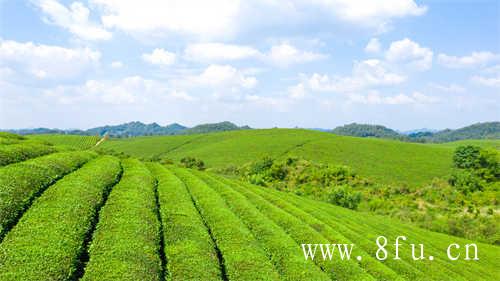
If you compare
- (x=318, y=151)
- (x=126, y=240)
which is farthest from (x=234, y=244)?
(x=318, y=151)

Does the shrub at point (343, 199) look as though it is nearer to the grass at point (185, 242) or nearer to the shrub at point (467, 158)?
the grass at point (185, 242)

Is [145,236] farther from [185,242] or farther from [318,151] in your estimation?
[318,151]

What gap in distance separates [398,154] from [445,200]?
53077 mm

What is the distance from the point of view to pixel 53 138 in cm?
15275

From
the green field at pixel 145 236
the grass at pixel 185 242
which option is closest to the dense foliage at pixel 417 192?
the green field at pixel 145 236

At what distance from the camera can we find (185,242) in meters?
18.0

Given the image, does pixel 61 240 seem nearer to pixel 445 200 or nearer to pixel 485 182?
pixel 445 200

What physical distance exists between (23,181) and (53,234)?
6416 millimetres

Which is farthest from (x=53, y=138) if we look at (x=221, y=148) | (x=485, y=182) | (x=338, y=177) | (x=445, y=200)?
(x=485, y=182)

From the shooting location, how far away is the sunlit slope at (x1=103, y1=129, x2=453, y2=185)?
11444 cm

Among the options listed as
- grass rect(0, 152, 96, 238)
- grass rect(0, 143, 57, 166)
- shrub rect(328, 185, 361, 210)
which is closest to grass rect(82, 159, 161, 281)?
grass rect(0, 152, 96, 238)

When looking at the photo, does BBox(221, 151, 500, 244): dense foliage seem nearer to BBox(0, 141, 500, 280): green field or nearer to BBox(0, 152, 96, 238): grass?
BBox(0, 141, 500, 280): green field

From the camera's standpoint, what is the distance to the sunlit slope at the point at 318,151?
114438 mm

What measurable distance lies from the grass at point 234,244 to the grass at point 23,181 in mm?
10371
